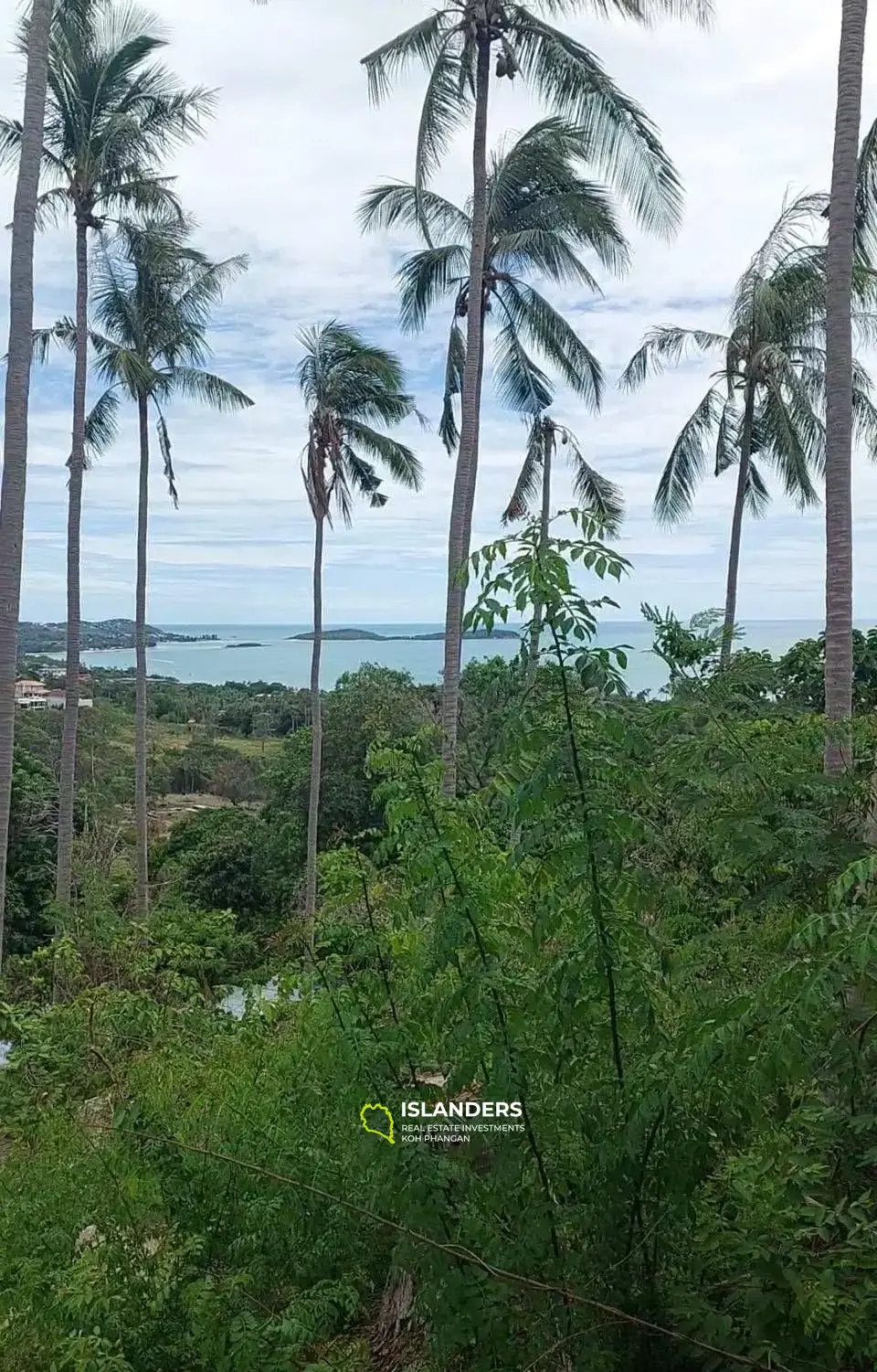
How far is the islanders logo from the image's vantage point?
2.62 metres

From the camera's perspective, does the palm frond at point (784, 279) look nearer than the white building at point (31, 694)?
Yes

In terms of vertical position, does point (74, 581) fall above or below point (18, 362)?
below

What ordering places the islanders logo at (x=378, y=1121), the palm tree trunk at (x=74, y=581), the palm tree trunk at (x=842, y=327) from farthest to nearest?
the palm tree trunk at (x=74, y=581) → the palm tree trunk at (x=842, y=327) → the islanders logo at (x=378, y=1121)

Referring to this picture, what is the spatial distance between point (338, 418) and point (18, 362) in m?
8.49

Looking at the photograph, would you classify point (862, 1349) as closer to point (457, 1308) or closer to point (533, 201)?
point (457, 1308)

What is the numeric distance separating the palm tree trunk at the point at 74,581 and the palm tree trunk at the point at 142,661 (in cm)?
225

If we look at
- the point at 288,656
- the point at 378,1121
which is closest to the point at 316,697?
the point at 378,1121

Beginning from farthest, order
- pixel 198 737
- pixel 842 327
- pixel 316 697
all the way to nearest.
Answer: pixel 198 737 < pixel 316 697 < pixel 842 327

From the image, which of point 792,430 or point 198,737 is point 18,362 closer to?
point 792,430

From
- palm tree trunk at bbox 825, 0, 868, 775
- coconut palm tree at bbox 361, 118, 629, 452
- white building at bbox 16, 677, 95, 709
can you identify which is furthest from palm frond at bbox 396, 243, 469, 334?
white building at bbox 16, 677, 95, 709

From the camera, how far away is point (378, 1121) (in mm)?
2709

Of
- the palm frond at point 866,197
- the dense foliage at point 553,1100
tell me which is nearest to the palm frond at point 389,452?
the palm frond at point 866,197

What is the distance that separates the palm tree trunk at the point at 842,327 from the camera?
621 cm

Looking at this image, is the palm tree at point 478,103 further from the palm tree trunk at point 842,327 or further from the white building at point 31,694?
the white building at point 31,694
